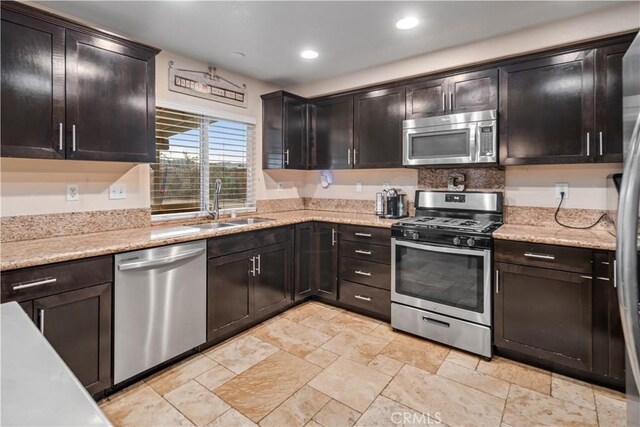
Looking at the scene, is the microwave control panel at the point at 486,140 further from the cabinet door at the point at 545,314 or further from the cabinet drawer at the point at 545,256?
the cabinet door at the point at 545,314

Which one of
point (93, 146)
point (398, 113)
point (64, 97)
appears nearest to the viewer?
point (64, 97)

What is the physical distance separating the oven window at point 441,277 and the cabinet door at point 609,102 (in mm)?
1105

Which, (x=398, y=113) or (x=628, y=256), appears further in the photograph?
(x=398, y=113)

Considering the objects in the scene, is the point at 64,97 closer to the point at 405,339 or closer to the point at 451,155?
the point at 451,155

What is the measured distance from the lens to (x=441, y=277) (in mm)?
2697

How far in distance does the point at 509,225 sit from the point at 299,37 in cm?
233

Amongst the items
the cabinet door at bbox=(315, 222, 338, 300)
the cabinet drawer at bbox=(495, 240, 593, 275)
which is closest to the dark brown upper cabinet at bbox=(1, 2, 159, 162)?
the cabinet door at bbox=(315, 222, 338, 300)

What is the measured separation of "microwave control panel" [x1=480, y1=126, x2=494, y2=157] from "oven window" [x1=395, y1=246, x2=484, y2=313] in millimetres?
846

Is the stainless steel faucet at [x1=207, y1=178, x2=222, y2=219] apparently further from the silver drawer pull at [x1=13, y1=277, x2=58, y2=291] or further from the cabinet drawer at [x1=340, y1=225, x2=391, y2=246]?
the silver drawer pull at [x1=13, y1=277, x2=58, y2=291]

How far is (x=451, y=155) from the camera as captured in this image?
2.85 meters

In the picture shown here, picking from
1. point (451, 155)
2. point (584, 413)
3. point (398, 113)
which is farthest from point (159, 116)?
point (584, 413)

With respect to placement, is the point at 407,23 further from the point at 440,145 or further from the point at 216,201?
the point at 216,201

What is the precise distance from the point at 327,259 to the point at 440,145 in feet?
5.04

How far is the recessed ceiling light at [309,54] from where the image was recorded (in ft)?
9.80
